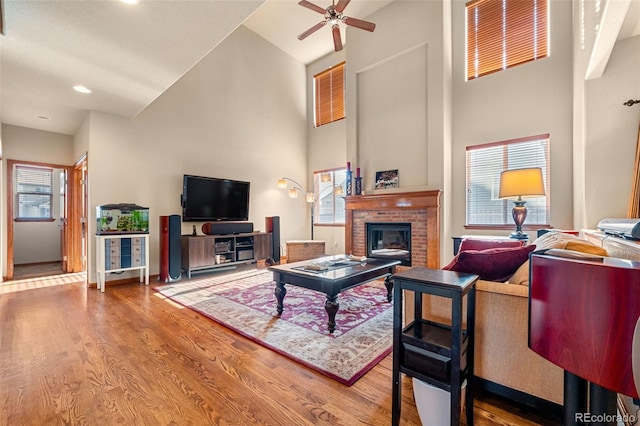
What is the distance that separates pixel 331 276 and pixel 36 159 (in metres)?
5.83

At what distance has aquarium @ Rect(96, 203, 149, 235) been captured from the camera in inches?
160

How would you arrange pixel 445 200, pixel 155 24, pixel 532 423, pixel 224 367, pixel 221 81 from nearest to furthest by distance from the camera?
pixel 532 423, pixel 224 367, pixel 155 24, pixel 445 200, pixel 221 81

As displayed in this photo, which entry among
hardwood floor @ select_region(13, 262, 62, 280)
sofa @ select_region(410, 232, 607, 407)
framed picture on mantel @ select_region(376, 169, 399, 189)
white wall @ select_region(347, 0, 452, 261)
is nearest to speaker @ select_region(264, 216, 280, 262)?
white wall @ select_region(347, 0, 452, 261)

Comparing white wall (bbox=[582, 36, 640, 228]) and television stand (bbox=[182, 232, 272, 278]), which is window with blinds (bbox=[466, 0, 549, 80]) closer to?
white wall (bbox=[582, 36, 640, 228])

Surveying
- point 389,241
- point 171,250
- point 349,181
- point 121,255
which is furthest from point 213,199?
point 389,241

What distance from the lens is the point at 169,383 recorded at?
1759mm

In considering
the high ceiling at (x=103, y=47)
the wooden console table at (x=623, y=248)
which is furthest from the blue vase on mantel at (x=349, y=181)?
the wooden console table at (x=623, y=248)

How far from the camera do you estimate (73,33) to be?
2.35m

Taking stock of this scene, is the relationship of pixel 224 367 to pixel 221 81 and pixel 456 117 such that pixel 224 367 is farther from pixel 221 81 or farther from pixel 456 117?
pixel 221 81

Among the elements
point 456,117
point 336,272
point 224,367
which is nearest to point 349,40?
point 456,117

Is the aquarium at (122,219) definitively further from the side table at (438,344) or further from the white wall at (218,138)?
the side table at (438,344)

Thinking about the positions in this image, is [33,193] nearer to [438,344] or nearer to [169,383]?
[169,383]

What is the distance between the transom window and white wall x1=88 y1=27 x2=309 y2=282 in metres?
0.39

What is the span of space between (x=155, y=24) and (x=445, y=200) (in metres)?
4.15
